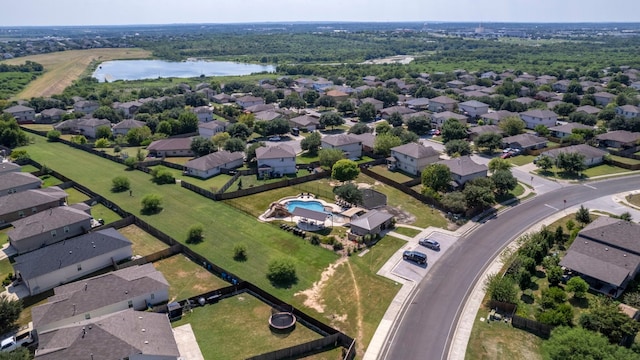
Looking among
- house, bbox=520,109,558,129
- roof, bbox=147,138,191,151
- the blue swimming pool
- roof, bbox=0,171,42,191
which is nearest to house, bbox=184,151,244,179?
roof, bbox=147,138,191,151

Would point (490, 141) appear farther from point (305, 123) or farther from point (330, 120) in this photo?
point (305, 123)

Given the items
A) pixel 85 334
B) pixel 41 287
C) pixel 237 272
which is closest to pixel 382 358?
pixel 237 272

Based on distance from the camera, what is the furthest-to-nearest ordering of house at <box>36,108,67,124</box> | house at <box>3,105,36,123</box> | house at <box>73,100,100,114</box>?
house at <box>73,100,100,114</box> → house at <box>36,108,67,124</box> → house at <box>3,105,36,123</box>

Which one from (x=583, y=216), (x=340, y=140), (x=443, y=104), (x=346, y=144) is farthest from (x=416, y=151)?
(x=443, y=104)

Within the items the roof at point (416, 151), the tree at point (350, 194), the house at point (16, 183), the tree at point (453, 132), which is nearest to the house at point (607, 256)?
the tree at point (350, 194)

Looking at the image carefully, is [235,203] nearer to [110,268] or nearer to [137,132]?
[110,268]

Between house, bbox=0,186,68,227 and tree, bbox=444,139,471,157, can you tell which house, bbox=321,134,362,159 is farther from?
house, bbox=0,186,68,227
